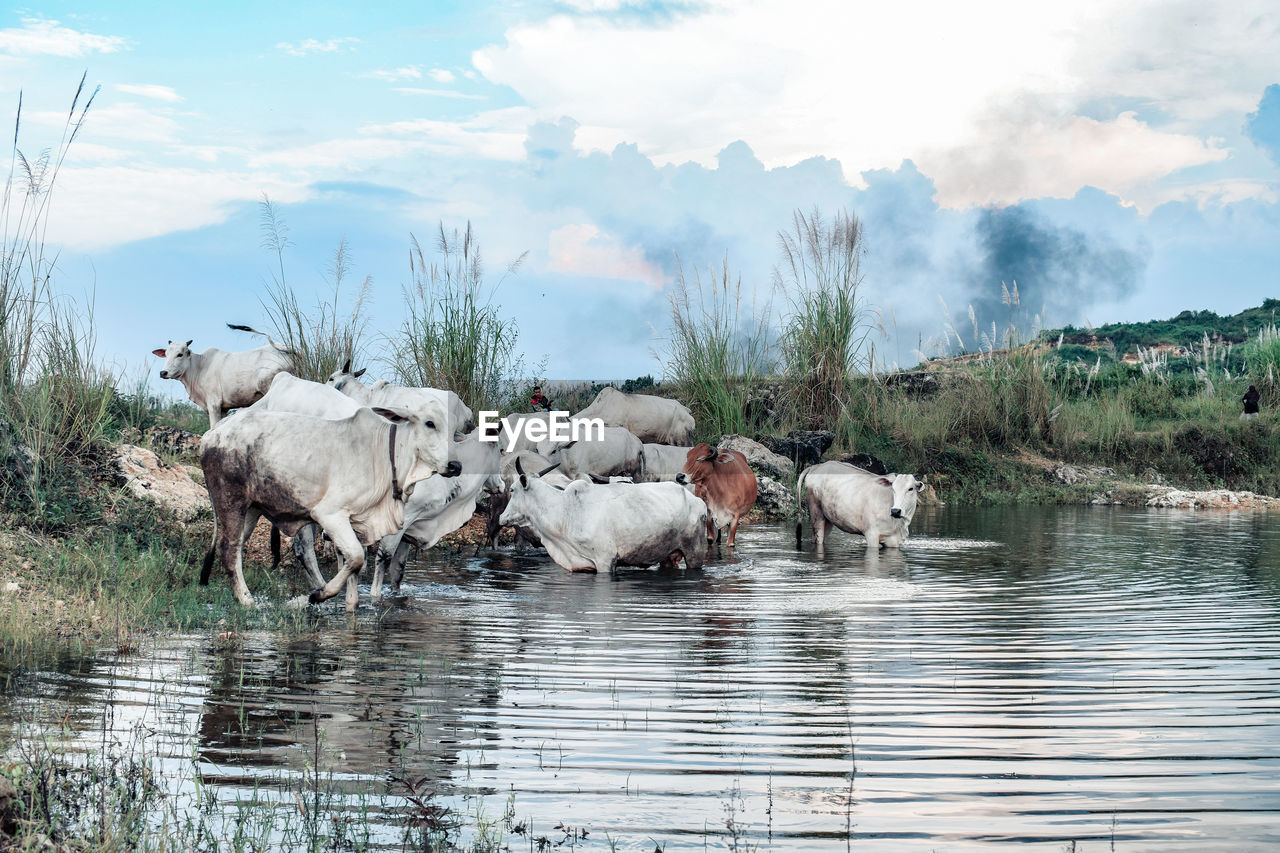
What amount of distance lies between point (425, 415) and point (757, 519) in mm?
9329

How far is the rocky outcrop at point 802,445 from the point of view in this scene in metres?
19.5

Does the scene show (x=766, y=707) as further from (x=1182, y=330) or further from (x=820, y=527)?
(x=1182, y=330)

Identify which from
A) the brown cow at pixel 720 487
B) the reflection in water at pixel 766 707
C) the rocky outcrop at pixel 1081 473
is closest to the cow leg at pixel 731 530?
the brown cow at pixel 720 487

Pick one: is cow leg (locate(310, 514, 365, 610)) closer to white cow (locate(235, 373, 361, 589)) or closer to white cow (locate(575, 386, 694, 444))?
white cow (locate(235, 373, 361, 589))

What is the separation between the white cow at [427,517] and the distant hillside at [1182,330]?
136 feet

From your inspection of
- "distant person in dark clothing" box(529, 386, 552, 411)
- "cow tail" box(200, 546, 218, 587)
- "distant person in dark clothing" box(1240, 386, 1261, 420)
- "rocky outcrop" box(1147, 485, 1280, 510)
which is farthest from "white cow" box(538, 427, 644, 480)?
"distant person in dark clothing" box(1240, 386, 1261, 420)

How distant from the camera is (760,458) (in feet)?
60.4

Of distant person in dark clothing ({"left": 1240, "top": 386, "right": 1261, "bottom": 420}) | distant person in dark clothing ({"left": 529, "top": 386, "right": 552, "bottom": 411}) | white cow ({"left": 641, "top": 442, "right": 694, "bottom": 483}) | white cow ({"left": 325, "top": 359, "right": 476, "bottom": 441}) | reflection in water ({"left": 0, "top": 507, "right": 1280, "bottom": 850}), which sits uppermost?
distant person in dark clothing ({"left": 1240, "top": 386, "right": 1261, "bottom": 420})

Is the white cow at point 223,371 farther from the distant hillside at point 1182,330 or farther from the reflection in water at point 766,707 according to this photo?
the distant hillside at point 1182,330

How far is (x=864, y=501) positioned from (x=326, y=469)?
660 cm

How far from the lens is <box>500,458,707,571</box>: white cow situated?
1054cm

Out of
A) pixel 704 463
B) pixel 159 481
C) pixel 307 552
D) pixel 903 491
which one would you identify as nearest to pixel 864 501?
pixel 903 491

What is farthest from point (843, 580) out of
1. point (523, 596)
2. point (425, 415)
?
point (425, 415)

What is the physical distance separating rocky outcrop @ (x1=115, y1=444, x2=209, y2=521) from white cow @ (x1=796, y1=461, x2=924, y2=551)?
6676 mm
